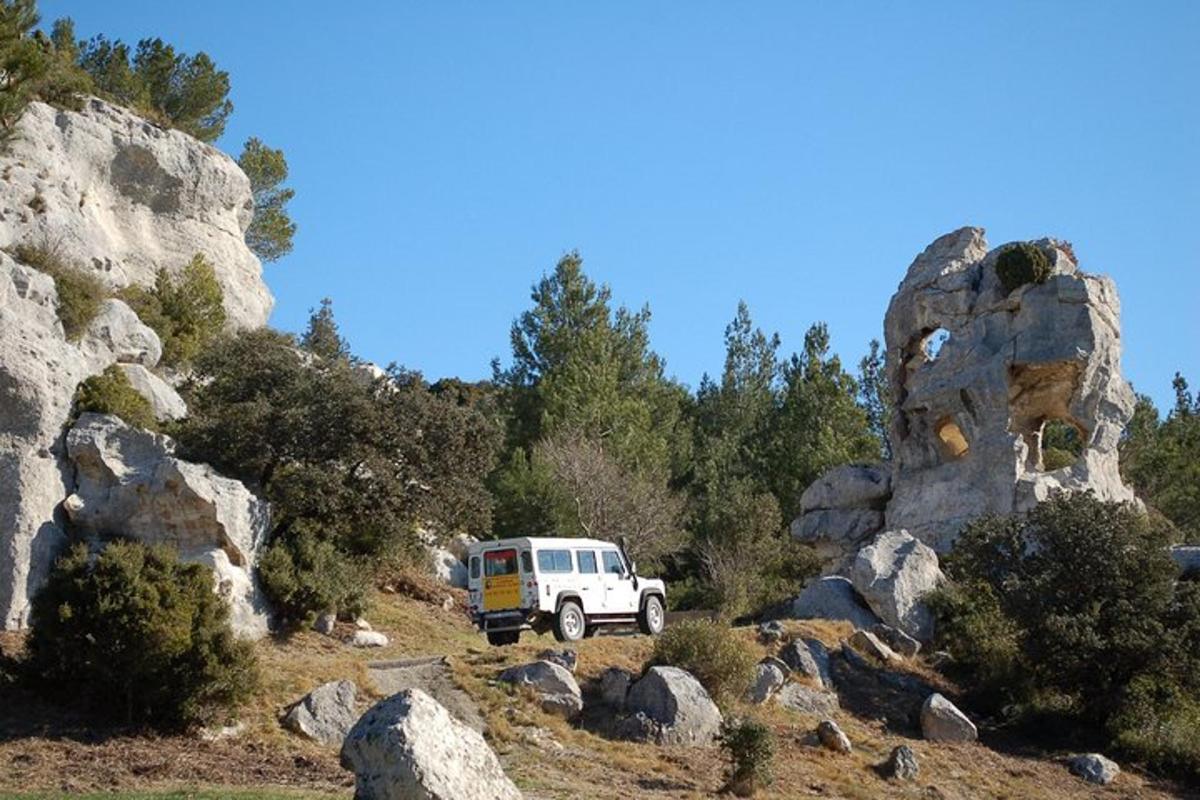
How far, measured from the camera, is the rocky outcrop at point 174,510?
2753 centimetres

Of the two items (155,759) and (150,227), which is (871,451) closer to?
Answer: (150,227)

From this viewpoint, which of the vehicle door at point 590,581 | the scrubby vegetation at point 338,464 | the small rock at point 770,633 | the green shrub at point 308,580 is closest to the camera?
the green shrub at point 308,580

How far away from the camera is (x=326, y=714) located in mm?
21781

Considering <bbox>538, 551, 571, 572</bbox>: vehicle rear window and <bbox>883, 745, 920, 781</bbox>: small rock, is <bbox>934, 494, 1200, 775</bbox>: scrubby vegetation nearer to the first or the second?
<bbox>883, 745, 920, 781</bbox>: small rock

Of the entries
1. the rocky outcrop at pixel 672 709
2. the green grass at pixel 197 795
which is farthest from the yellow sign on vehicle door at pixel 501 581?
the green grass at pixel 197 795

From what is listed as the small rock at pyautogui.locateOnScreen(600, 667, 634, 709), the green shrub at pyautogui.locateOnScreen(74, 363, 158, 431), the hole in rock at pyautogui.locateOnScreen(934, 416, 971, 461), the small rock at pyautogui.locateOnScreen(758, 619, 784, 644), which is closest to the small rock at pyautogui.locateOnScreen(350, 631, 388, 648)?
the small rock at pyautogui.locateOnScreen(600, 667, 634, 709)

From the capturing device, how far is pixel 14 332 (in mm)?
28984

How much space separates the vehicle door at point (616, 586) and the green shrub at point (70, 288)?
1500 cm

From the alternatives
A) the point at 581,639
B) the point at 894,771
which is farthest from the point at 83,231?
the point at 894,771

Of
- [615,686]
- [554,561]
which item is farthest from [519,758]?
[554,561]

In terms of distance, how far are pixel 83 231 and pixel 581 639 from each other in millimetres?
21604

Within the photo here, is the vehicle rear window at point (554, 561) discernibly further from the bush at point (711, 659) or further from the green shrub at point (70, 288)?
the green shrub at point (70, 288)

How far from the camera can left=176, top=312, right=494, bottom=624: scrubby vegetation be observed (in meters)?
29.4

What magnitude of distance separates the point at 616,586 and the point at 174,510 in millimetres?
10109
